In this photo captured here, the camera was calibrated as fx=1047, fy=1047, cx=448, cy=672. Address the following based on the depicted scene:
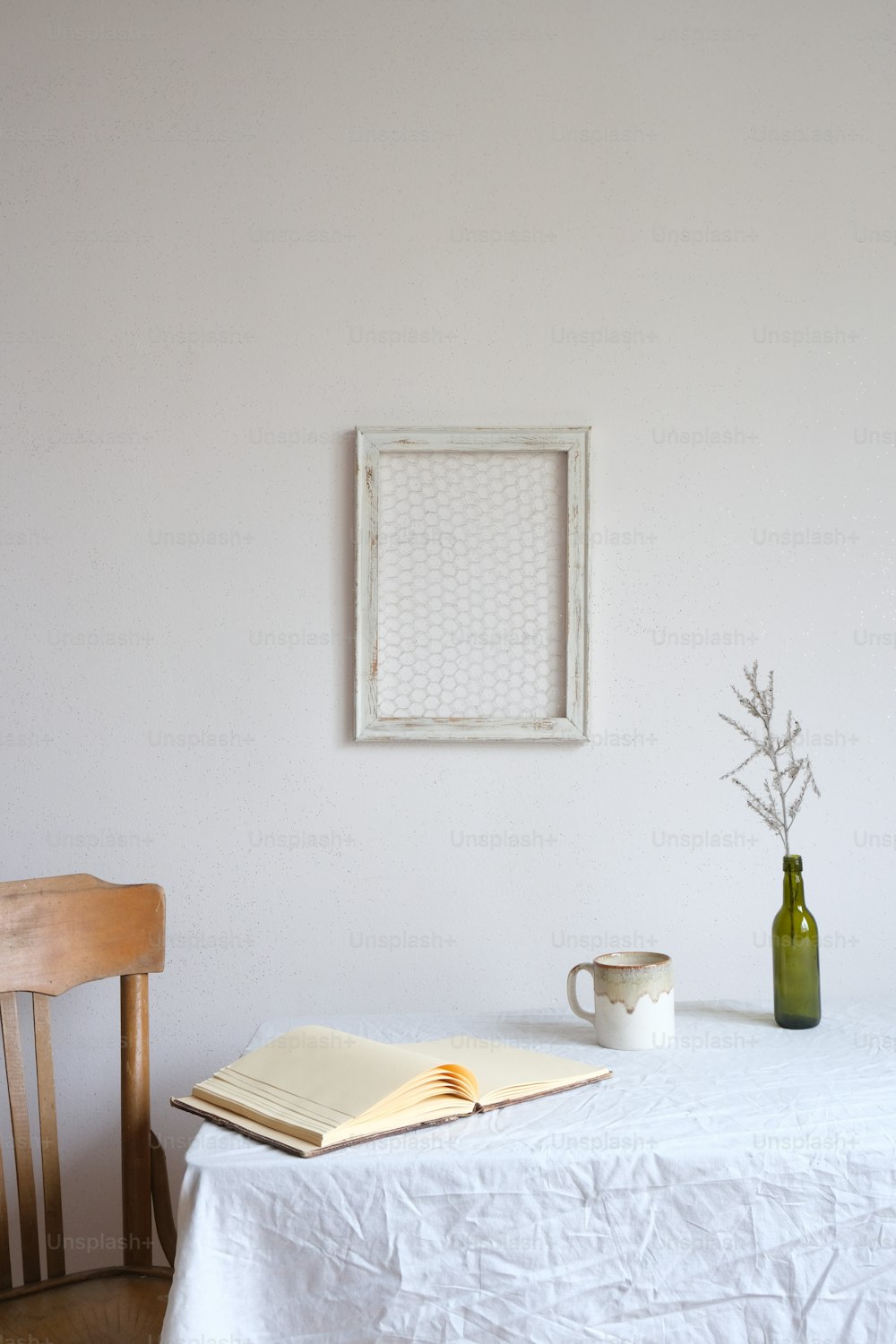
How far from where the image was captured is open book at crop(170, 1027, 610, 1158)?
3.70ft

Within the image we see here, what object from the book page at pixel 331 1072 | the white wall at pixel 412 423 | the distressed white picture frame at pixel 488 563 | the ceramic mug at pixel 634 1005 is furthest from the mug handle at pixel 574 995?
the distressed white picture frame at pixel 488 563

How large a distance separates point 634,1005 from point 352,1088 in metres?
0.43

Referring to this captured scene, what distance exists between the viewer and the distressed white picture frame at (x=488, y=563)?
180 centimetres

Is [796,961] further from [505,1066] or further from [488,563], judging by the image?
[488,563]

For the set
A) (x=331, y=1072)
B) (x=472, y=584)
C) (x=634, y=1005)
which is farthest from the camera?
(x=472, y=584)

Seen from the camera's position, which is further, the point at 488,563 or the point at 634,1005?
the point at 488,563

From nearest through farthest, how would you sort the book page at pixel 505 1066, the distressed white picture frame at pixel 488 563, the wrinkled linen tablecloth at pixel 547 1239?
the wrinkled linen tablecloth at pixel 547 1239, the book page at pixel 505 1066, the distressed white picture frame at pixel 488 563

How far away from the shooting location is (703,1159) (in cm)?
110

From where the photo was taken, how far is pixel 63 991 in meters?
1.46

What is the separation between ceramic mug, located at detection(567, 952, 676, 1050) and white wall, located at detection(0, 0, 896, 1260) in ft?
1.27

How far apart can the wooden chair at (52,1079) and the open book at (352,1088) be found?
29 centimetres

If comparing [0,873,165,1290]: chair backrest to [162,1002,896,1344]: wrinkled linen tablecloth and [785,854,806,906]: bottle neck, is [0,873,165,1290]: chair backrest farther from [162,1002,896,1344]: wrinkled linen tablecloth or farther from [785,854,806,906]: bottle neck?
[785,854,806,906]: bottle neck

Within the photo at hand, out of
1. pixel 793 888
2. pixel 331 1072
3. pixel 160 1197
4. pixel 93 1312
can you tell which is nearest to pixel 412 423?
pixel 793 888

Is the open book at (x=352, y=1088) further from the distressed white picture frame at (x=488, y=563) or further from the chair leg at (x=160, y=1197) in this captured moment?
the distressed white picture frame at (x=488, y=563)
